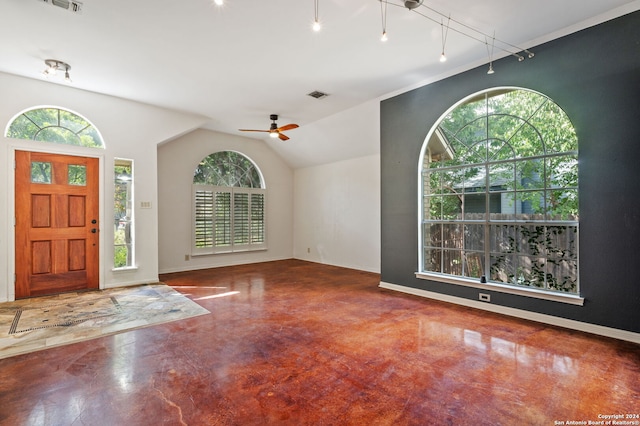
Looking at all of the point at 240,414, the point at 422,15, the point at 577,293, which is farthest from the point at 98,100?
the point at 577,293

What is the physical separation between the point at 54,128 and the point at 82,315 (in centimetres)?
302

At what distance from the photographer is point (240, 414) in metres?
1.93

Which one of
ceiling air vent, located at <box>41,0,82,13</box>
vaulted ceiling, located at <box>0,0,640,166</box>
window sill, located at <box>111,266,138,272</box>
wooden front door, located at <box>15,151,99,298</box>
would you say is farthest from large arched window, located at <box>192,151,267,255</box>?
ceiling air vent, located at <box>41,0,82,13</box>

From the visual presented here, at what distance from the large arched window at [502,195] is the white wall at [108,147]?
4731mm

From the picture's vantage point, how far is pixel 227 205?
752 cm

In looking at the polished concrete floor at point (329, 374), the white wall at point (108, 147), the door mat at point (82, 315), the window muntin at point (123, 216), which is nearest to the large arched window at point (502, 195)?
the polished concrete floor at point (329, 374)

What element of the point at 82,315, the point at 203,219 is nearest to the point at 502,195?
the point at 82,315

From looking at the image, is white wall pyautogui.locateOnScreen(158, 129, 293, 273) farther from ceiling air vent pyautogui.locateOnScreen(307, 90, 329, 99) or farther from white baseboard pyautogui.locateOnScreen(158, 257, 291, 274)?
ceiling air vent pyautogui.locateOnScreen(307, 90, 329, 99)

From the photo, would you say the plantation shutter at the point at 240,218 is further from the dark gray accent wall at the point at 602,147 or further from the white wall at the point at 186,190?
the dark gray accent wall at the point at 602,147

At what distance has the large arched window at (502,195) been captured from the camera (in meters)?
3.53

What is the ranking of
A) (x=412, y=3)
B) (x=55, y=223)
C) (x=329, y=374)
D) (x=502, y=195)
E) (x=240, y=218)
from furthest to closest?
(x=240, y=218) < (x=55, y=223) < (x=502, y=195) < (x=412, y=3) < (x=329, y=374)

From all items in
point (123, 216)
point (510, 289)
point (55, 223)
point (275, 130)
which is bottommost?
point (510, 289)

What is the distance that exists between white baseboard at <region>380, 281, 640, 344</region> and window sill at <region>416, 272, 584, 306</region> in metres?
0.20

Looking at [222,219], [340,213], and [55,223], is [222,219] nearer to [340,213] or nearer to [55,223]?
[340,213]
